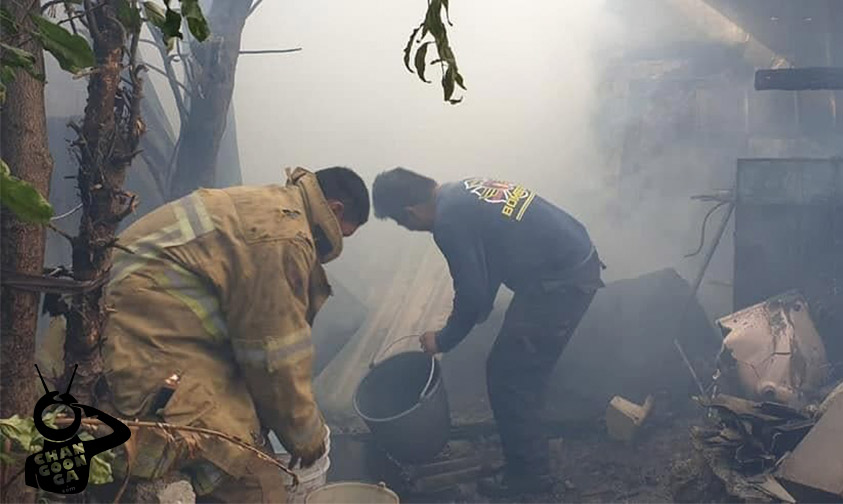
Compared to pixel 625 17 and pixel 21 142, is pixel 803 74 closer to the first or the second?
pixel 625 17

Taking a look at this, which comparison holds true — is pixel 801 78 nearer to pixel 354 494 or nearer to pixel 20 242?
pixel 354 494

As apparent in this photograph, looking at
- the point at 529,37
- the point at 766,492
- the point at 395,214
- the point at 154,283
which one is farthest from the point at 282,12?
the point at 766,492

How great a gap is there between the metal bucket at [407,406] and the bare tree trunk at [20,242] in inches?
124

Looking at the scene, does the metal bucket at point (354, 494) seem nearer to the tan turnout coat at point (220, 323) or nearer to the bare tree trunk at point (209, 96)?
the tan turnout coat at point (220, 323)

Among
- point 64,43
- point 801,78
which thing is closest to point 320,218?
point 64,43

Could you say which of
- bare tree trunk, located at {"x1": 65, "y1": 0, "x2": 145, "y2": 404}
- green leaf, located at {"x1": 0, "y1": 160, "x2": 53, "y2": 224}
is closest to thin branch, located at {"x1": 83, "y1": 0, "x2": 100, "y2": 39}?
bare tree trunk, located at {"x1": 65, "y1": 0, "x2": 145, "y2": 404}

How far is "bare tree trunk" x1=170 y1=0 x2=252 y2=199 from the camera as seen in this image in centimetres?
586

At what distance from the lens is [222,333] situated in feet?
11.1

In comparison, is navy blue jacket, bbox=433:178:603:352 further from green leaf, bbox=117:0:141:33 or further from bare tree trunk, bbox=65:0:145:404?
green leaf, bbox=117:0:141:33

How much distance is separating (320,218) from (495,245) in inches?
71.1

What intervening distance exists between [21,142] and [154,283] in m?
1.44

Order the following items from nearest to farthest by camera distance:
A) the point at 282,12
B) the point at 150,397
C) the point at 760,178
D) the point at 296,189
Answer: the point at 150,397 → the point at 296,189 → the point at 760,178 → the point at 282,12

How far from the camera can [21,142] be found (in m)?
1.91

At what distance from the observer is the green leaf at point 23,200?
1.02m
